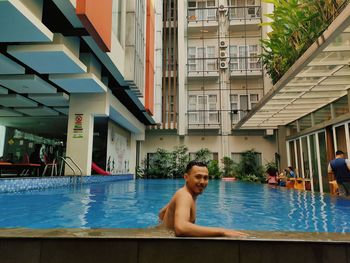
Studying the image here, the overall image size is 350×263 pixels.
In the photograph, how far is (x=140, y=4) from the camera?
552 inches

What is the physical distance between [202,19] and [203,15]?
376 millimetres

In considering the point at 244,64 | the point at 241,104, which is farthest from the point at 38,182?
the point at 244,64

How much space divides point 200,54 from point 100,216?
21.0m

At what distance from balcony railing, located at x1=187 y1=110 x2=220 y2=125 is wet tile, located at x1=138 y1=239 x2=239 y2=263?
20885mm

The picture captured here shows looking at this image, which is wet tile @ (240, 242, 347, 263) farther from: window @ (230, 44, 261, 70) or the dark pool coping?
window @ (230, 44, 261, 70)

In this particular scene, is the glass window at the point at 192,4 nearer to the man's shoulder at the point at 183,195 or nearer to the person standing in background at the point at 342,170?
the person standing in background at the point at 342,170

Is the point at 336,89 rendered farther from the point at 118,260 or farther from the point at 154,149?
the point at 154,149

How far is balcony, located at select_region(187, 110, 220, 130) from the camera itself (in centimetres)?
2250

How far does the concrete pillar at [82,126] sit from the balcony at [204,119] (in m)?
11.5

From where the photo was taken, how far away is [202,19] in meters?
23.9

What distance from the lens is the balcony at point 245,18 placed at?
2295cm

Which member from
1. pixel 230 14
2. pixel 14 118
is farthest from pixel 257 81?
pixel 14 118

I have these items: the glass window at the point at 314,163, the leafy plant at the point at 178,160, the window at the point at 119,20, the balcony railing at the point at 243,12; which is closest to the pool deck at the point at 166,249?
the window at the point at 119,20

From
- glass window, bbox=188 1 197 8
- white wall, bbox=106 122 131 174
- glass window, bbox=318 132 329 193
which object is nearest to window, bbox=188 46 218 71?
glass window, bbox=188 1 197 8
